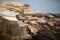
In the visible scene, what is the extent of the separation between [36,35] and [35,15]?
1390 mm

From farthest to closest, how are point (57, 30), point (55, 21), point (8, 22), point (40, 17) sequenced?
1. point (40, 17)
2. point (55, 21)
3. point (57, 30)
4. point (8, 22)

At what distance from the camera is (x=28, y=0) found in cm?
694

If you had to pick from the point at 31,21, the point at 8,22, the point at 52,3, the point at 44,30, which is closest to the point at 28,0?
the point at 52,3

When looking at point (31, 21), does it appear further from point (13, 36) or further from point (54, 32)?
point (13, 36)

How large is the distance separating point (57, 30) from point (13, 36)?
2.51 meters

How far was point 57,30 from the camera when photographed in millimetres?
5133

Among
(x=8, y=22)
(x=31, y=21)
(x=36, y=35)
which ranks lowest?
(x=36, y=35)

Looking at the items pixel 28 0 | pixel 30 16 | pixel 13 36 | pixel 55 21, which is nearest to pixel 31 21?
pixel 30 16

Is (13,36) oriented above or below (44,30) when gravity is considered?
above

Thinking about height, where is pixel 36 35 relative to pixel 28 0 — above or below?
below

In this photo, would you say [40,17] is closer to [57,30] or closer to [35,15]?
[35,15]

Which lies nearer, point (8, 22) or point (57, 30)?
point (8, 22)

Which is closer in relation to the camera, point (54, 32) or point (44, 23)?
point (54, 32)

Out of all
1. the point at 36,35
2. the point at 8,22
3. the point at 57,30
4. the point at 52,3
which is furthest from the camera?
the point at 52,3
